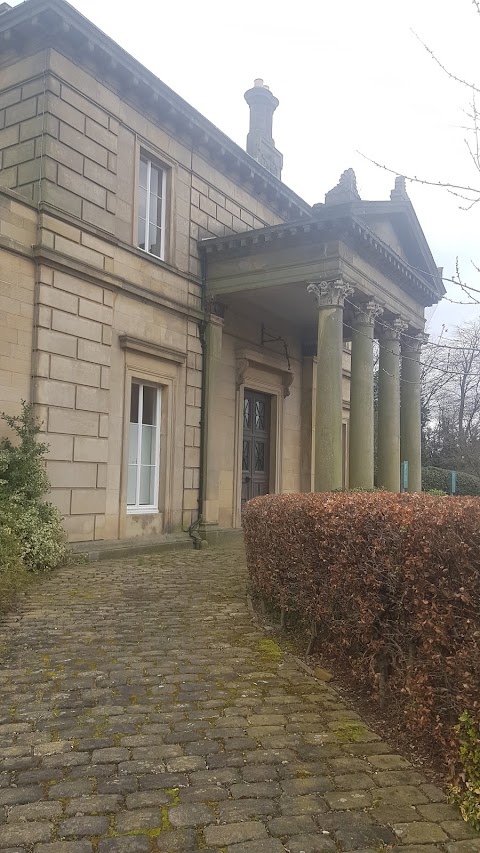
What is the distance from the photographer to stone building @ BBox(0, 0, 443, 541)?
9.56 metres

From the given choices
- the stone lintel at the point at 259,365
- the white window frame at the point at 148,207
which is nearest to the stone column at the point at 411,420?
the stone lintel at the point at 259,365

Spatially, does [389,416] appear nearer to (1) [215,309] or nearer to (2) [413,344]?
(2) [413,344]

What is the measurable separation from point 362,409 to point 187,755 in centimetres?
1042

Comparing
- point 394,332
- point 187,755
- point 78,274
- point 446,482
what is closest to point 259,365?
point 394,332

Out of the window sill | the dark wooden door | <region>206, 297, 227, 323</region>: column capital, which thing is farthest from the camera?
the dark wooden door

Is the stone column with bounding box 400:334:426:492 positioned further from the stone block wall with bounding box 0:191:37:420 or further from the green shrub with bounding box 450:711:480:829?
the green shrub with bounding box 450:711:480:829

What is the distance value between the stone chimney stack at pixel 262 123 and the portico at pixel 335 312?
4.19m

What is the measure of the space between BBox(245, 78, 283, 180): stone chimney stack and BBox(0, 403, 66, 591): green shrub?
12600 millimetres

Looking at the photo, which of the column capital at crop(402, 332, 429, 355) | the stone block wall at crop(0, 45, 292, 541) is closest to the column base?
the stone block wall at crop(0, 45, 292, 541)

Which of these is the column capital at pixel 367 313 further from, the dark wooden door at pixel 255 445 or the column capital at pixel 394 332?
the dark wooden door at pixel 255 445

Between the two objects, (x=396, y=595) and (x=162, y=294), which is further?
(x=162, y=294)

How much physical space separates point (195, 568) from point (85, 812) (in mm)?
6575

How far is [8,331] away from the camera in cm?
895

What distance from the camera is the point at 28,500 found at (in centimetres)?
862
